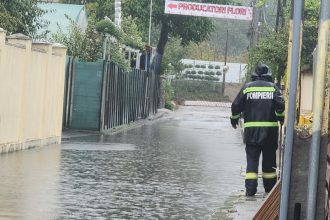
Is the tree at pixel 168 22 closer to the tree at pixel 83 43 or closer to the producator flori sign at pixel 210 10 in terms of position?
the producator flori sign at pixel 210 10

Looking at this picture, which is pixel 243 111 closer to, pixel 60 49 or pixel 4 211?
pixel 4 211

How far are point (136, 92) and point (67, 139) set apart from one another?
11.8 metres

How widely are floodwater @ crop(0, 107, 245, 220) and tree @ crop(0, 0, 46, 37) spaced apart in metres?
3.46

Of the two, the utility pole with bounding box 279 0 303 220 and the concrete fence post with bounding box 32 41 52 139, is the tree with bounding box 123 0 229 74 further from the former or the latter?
the utility pole with bounding box 279 0 303 220

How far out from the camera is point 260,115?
1050cm

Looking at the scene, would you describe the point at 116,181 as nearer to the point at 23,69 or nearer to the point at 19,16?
the point at 23,69

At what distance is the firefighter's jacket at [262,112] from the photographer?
10500 millimetres

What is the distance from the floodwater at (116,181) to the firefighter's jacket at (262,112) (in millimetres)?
1111

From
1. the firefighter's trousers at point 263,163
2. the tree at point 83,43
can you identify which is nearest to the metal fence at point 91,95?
the tree at point 83,43

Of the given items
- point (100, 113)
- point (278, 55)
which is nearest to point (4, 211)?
point (278, 55)

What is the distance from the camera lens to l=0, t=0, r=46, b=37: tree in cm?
2119

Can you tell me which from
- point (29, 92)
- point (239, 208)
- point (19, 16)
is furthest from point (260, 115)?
point (19, 16)

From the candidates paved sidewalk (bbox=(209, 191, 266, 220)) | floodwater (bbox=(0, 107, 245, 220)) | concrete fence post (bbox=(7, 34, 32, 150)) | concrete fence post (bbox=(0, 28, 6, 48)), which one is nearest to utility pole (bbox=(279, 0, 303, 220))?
paved sidewalk (bbox=(209, 191, 266, 220))

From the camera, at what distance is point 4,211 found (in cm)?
924
